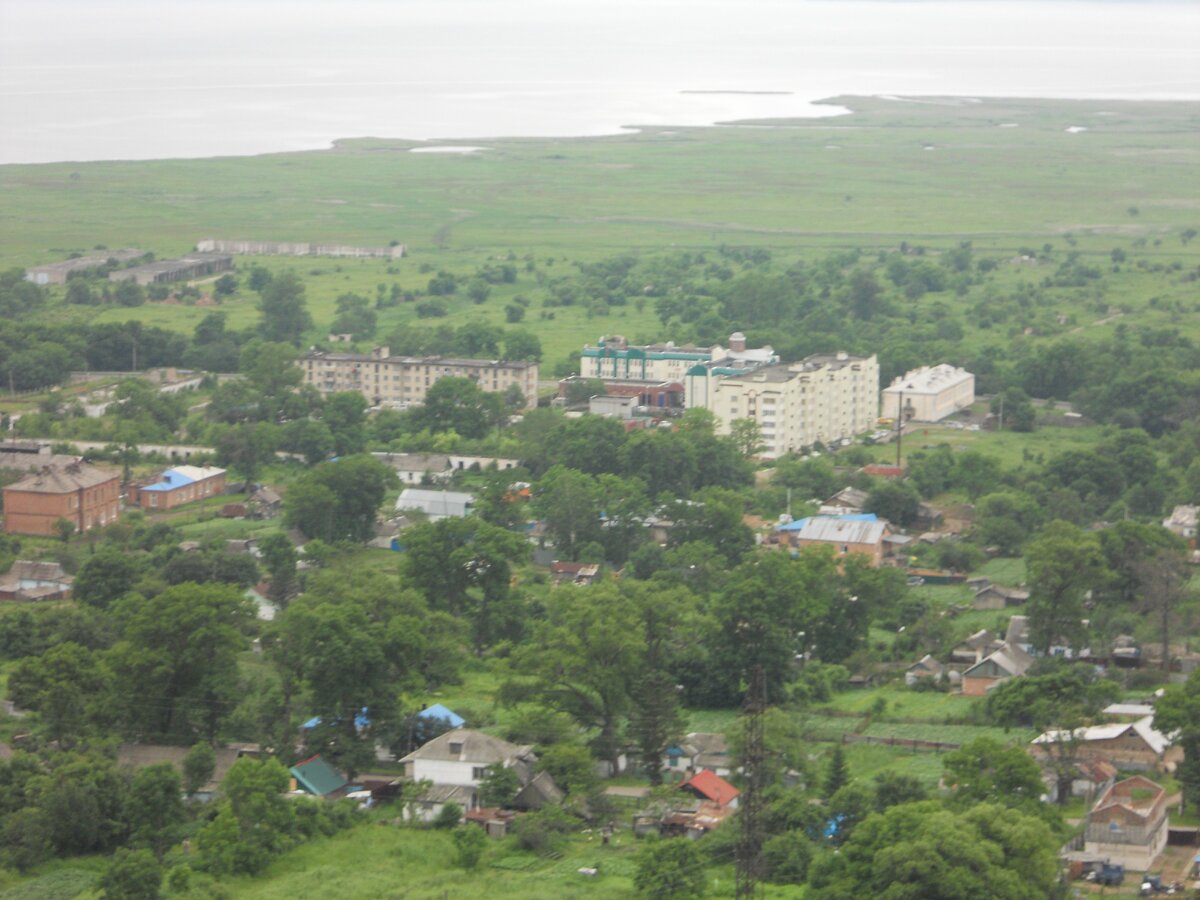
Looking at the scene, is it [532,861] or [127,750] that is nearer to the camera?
[532,861]

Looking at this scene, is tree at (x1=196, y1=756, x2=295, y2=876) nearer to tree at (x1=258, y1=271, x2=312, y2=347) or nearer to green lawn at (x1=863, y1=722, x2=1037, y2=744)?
green lawn at (x1=863, y1=722, x2=1037, y2=744)

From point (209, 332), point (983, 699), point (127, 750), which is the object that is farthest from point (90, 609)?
point (209, 332)

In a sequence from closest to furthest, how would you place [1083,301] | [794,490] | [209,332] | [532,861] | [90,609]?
[532,861], [90,609], [794,490], [209,332], [1083,301]

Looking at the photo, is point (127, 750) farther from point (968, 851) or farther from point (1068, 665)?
point (1068, 665)

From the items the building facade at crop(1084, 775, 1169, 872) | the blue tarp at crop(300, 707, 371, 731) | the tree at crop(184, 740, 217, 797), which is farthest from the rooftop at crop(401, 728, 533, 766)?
the building facade at crop(1084, 775, 1169, 872)

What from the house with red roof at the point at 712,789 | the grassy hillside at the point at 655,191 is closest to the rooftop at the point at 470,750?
the house with red roof at the point at 712,789
